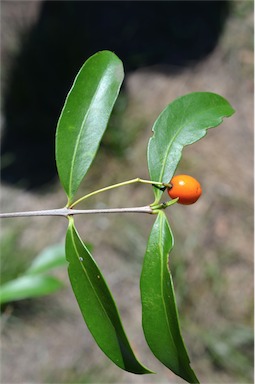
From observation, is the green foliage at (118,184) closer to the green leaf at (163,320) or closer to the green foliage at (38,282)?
Answer: the green leaf at (163,320)

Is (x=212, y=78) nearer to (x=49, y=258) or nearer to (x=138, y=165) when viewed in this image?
(x=138, y=165)

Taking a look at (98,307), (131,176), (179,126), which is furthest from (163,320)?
(131,176)

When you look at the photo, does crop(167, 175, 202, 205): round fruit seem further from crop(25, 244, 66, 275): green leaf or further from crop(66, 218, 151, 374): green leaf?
crop(25, 244, 66, 275): green leaf

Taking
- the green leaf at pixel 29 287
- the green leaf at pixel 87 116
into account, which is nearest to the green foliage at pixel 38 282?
the green leaf at pixel 29 287

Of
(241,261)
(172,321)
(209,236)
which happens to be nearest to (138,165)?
(209,236)

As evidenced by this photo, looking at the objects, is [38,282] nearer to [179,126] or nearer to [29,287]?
[29,287]

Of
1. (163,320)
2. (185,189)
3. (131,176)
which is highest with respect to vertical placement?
(185,189)
